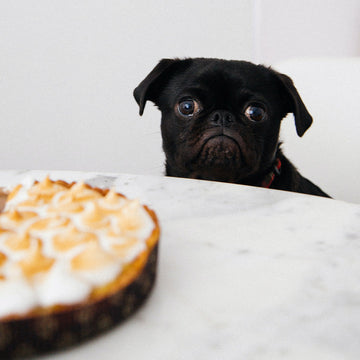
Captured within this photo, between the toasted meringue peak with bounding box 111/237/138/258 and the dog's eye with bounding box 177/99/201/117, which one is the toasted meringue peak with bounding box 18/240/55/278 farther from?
the dog's eye with bounding box 177/99/201/117

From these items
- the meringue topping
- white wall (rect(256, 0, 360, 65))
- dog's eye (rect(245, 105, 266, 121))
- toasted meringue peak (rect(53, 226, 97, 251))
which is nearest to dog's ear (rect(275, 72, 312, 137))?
dog's eye (rect(245, 105, 266, 121))

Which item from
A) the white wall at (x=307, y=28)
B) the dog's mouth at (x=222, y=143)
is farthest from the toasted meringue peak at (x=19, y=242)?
the white wall at (x=307, y=28)

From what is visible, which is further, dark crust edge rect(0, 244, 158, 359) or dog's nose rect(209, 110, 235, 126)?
dog's nose rect(209, 110, 235, 126)

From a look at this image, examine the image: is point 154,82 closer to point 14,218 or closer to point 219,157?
point 219,157

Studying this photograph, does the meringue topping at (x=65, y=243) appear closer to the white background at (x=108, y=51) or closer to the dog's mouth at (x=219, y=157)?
the dog's mouth at (x=219, y=157)

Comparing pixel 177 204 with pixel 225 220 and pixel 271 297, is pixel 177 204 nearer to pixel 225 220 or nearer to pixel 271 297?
pixel 225 220

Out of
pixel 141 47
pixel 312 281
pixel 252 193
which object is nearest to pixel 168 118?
pixel 252 193

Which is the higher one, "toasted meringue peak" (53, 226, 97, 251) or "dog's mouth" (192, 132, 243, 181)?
"toasted meringue peak" (53, 226, 97, 251)
